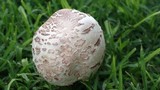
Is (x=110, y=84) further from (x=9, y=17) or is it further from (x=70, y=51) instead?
(x=9, y=17)

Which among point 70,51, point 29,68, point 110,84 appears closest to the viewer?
point 70,51

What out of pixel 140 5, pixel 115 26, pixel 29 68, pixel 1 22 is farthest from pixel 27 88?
pixel 140 5

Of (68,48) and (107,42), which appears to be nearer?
(68,48)

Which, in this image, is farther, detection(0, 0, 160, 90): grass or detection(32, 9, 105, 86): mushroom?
detection(0, 0, 160, 90): grass

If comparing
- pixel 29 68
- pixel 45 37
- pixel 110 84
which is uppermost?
Result: pixel 45 37
